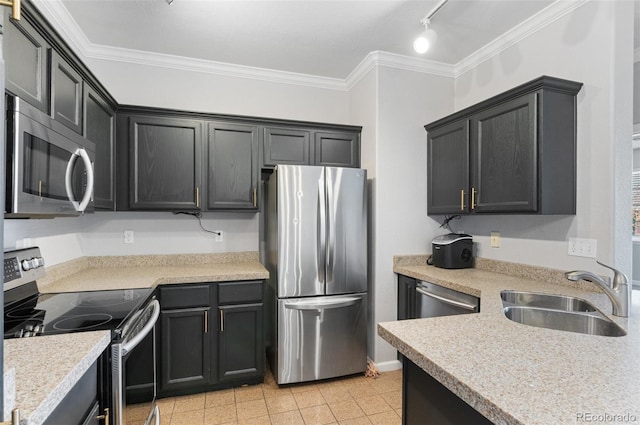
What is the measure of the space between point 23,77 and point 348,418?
253cm

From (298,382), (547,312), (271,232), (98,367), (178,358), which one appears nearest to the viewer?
(98,367)

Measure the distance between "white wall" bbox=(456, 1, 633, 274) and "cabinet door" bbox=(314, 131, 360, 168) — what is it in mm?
1522

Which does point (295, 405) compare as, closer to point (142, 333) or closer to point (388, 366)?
point (388, 366)

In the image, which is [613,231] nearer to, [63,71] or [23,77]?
[23,77]

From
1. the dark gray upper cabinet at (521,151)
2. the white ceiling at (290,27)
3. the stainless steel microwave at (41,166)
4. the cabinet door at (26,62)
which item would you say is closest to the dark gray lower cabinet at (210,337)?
the stainless steel microwave at (41,166)

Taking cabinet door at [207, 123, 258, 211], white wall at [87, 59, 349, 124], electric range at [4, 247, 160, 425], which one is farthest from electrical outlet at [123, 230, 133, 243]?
white wall at [87, 59, 349, 124]

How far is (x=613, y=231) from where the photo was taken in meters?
Answer: 1.89

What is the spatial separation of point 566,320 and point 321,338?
165 cm

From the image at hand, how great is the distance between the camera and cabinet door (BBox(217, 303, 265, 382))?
8.21 ft

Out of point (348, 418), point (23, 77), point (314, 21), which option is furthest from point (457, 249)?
point (23, 77)

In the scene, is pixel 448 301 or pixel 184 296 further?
pixel 184 296

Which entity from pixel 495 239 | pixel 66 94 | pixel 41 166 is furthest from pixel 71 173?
pixel 495 239

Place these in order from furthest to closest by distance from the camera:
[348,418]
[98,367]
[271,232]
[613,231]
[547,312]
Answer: [271,232], [348,418], [613,231], [547,312], [98,367]

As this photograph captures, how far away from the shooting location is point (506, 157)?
7.34 feet
